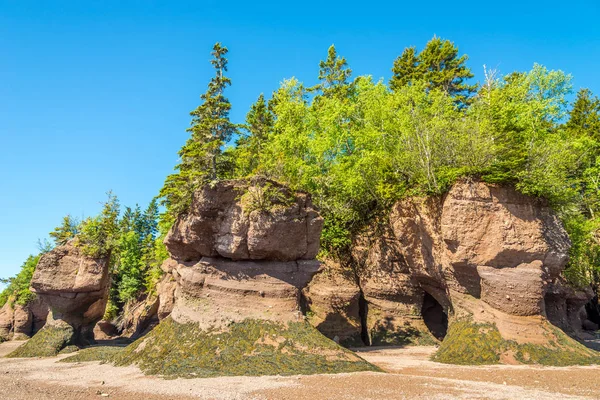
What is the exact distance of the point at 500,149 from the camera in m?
22.6

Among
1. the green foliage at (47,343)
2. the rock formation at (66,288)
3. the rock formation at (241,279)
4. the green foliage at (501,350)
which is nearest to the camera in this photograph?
the rock formation at (241,279)

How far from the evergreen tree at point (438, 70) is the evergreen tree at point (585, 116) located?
1297 centimetres

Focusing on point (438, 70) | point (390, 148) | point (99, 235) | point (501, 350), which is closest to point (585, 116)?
point (438, 70)

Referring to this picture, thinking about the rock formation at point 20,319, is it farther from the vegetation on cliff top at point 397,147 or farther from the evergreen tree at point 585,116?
the evergreen tree at point 585,116

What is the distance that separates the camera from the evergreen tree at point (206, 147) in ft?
71.2

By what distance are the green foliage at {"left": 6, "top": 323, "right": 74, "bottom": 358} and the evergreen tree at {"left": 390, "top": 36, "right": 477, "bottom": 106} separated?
42258 millimetres

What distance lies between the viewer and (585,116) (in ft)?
151

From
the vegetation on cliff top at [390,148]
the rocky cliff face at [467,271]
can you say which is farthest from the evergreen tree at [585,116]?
the rocky cliff face at [467,271]

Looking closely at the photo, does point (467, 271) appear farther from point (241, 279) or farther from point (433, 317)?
point (241, 279)

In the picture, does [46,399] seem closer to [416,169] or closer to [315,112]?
[416,169]

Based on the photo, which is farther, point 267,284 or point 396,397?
point 267,284

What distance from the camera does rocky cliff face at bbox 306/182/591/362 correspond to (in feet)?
68.2

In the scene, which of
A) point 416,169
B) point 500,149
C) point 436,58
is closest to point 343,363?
point 416,169

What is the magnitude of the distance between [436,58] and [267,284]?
39301 mm
